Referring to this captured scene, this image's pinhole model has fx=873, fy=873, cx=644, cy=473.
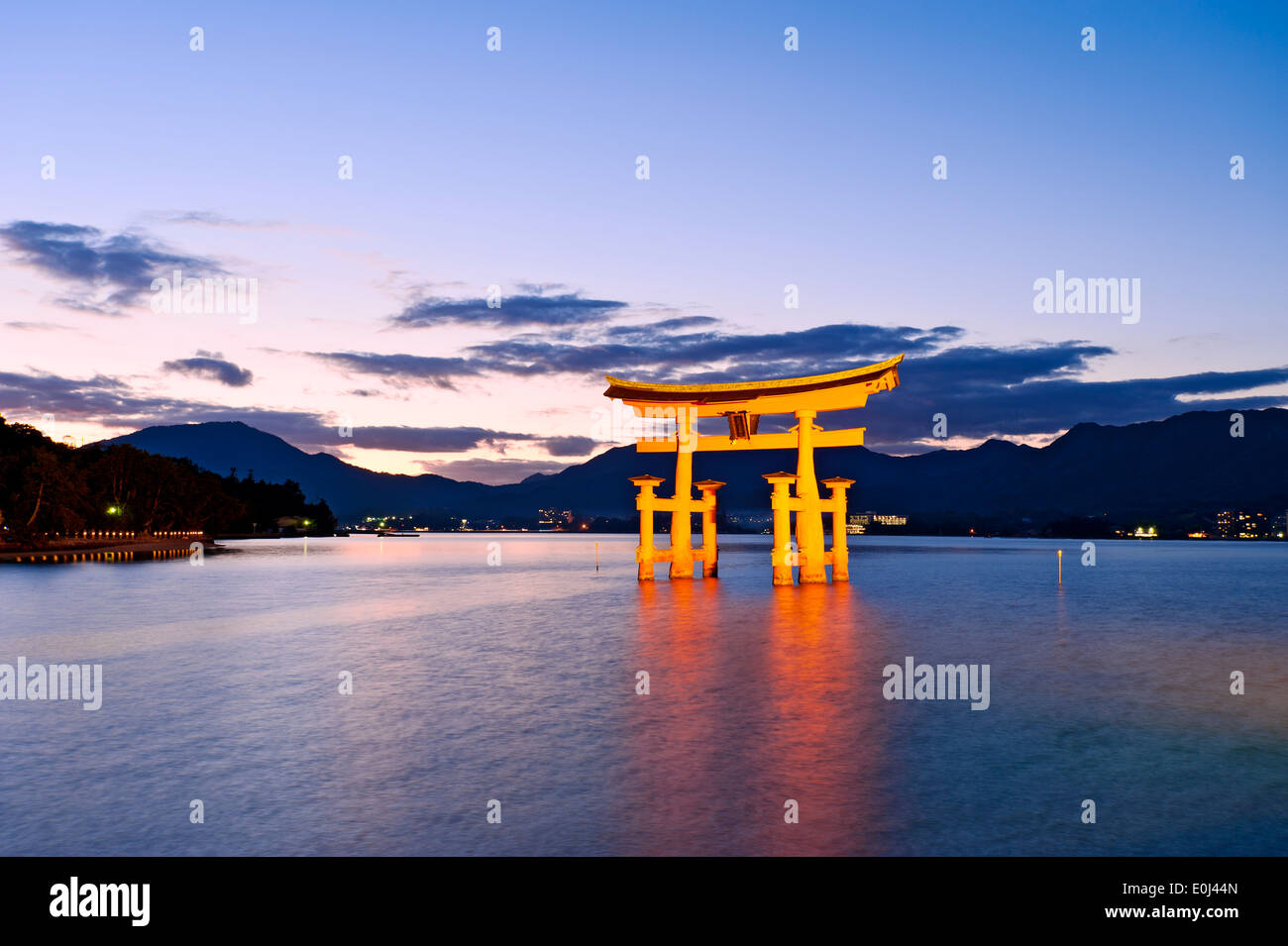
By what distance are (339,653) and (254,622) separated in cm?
884

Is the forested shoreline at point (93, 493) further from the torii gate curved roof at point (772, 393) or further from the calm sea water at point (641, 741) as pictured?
the torii gate curved roof at point (772, 393)

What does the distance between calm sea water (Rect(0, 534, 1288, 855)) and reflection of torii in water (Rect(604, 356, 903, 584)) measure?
9.41 metres

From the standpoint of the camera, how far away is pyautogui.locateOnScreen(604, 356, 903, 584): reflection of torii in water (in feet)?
111

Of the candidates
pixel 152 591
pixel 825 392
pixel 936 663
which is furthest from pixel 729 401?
pixel 152 591

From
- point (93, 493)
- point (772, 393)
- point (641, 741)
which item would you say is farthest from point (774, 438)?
point (93, 493)

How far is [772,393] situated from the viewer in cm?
3516

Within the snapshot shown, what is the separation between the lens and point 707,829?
7820 mm

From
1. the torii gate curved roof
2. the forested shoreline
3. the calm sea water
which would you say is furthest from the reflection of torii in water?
the forested shoreline

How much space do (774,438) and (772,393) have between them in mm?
2460

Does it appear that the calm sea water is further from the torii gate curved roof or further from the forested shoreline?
the forested shoreline

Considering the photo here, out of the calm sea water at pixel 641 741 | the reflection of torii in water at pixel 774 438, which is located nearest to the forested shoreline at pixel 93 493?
the calm sea water at pixel 641 741

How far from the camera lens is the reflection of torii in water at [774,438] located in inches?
1329
